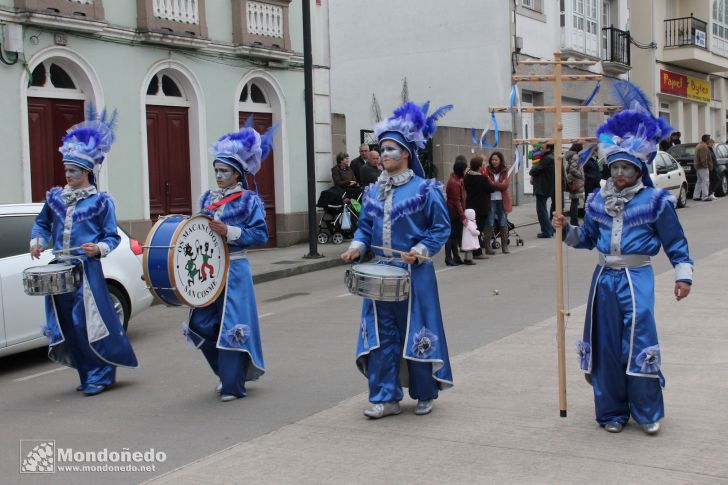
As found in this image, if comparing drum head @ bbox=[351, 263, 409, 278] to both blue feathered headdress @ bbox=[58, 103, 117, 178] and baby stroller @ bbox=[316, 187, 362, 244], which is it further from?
baby stroller @ bbox=[316, 187, 362, 244]

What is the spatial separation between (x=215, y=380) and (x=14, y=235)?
253 cm

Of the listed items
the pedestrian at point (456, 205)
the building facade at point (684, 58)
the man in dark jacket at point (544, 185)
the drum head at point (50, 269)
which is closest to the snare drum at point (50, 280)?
the drum head at point (50, 269)

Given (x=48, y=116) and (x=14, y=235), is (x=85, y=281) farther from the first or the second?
(x=48, y=116)

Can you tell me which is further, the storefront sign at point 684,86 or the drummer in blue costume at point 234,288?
the storefront sign at point 684,86

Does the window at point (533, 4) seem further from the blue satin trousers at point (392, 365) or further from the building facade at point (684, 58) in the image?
the blue satin trousers at point (392, 365)

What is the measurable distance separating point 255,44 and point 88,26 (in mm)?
4049

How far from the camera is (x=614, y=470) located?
5.19 metres

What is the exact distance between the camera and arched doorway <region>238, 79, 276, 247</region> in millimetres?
18812

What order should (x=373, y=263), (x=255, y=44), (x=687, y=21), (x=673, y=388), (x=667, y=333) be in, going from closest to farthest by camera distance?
(x=373, y=263) < (x=673, y=388) < (x=667, y=333) < (x=255, y=44) < (x=687, y=21)

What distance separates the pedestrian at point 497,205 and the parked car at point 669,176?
25.7ft

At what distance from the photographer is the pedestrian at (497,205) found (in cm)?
1627

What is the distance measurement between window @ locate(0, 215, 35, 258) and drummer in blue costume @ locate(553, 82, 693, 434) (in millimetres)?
5269

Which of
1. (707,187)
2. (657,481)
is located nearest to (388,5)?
(707,187)

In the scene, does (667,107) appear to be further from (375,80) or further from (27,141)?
(27,141)
